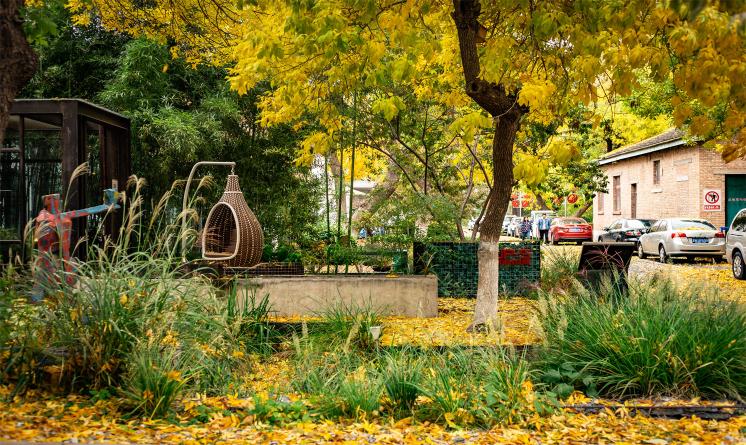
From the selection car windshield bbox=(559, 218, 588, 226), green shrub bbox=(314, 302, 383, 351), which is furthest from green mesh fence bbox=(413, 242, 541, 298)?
car windshield bbox=(559, 218, 588, 226)

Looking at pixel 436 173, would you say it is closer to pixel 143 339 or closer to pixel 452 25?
pixel 452 25

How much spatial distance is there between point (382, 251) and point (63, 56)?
8.08m

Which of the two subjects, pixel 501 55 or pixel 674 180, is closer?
pixel 501 55

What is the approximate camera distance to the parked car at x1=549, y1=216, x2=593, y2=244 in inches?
1454

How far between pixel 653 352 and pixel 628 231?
975 inches

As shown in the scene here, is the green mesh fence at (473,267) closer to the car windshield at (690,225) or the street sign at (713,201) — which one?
the car windshield at (690,225)

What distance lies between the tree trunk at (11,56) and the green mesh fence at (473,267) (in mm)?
9220

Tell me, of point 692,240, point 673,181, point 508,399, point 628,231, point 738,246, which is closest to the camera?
point 508,399

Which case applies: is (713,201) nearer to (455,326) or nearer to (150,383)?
(455,326)

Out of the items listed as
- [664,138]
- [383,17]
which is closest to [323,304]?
[383,17]

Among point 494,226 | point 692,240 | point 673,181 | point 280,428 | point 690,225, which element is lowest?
point 280,428

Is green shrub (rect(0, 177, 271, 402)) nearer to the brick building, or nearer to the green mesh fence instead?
the green mesh fence

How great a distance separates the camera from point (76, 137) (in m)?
11.3

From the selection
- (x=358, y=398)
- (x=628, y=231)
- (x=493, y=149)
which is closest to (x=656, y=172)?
(x=628, y=231)
